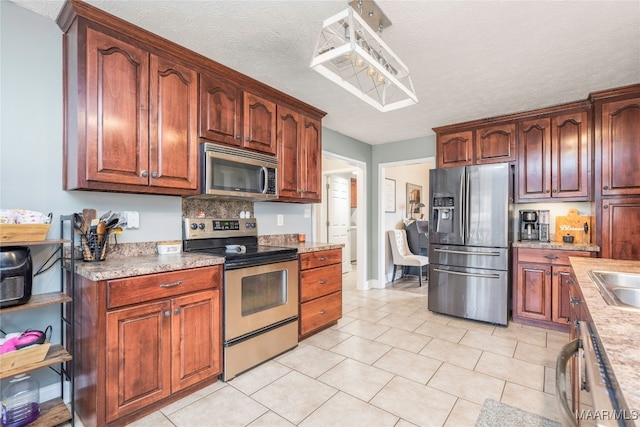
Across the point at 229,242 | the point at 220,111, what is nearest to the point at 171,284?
the point at 229,242

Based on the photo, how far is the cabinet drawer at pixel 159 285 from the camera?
5.35 feet

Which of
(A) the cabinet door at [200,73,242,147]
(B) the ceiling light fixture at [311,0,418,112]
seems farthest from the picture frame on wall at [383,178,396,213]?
(A) the cabinet door at [200,73,242,147]

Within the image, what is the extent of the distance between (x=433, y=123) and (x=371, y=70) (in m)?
2.36

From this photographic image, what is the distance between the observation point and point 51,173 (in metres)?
1.91

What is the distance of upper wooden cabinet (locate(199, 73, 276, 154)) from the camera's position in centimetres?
234

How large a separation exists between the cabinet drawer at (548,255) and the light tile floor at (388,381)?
72 centimetres

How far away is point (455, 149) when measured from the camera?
3900 millimetres

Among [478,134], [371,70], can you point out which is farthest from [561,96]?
[371,70]

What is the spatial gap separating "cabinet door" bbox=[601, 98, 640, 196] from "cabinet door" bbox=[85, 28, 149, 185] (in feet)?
13.1

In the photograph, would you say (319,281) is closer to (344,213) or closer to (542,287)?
(542,287)

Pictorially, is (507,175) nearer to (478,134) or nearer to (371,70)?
(478,134)

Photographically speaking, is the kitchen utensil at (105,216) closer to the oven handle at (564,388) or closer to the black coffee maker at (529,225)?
the oven handle at (564,388)

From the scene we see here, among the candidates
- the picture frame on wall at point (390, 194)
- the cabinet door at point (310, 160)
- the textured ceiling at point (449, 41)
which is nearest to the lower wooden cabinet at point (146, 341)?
the cabinet door at point (310, 160)

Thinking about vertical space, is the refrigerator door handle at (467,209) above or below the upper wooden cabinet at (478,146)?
below
